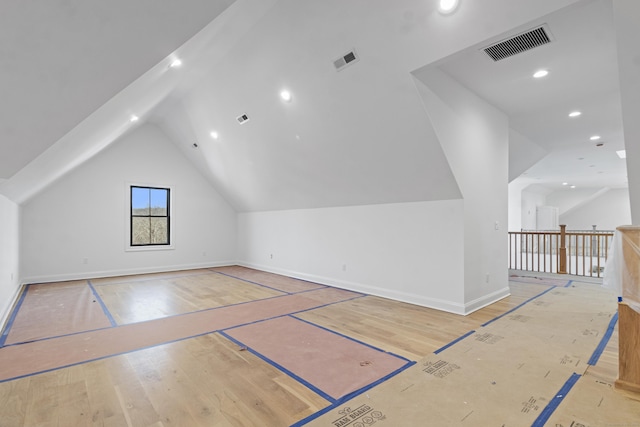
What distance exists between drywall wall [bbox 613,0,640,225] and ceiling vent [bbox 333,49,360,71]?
6.69 feet

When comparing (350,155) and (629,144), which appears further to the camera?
(350,155)

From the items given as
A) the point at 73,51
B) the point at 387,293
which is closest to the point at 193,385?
the point at 73,51

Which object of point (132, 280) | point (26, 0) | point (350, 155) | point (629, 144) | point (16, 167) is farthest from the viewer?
point (132, 280)

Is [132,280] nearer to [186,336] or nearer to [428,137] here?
[186,336]

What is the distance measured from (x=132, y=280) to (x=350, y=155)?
207 inches

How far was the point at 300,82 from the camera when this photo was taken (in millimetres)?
4027

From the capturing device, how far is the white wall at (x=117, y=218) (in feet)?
21.1

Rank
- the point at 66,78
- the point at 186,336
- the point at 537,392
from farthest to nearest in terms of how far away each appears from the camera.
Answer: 1. the point at 186,336
2. the point at 537,392
3. the point at 66,78

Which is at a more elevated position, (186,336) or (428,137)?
(428,137)

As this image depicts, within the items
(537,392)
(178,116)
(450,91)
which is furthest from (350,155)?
(178,116)

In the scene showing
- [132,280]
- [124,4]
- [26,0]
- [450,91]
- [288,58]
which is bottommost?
[132,280]

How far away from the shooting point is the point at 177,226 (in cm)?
809

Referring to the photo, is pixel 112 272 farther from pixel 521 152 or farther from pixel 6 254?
pixel 521 152

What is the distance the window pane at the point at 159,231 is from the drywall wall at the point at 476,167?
22.7 feet
